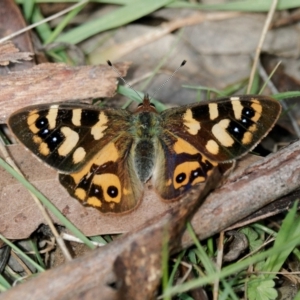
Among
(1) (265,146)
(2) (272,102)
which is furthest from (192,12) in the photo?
(2) (272,102)

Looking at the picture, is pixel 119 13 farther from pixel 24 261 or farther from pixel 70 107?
pixel 24 261

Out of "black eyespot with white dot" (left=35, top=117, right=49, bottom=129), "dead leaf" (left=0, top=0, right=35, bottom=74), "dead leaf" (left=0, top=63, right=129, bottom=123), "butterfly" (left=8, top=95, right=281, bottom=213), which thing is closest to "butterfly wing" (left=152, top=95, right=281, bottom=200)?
"butterfly" (left=8, top=95, right=281, bottom=213)

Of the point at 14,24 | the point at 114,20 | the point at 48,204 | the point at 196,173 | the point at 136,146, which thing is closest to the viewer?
the point at 196,173

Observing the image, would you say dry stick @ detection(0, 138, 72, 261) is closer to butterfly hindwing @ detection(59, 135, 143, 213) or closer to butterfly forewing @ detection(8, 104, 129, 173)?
butterfly hindwing @ detection(59, 135, 143, 213)

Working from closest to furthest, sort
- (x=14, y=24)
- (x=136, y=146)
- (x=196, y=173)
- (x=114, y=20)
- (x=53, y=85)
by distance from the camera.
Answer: (x=196, y=173) < (x=136, y=146) < (x=53, y=85) < (x=14, y=24) < (x=114, y=20)

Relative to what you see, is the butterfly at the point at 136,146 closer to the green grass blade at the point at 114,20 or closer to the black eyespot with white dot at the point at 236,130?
the black eyespot with white dot at the point at 236,130

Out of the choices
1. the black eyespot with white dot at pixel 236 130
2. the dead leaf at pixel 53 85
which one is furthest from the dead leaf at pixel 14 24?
the black eyespot with white dot at pixel 236 130

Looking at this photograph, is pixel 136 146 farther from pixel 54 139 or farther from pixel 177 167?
pixel 54 139

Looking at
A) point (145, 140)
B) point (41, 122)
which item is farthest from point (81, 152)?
point (145, 140)
